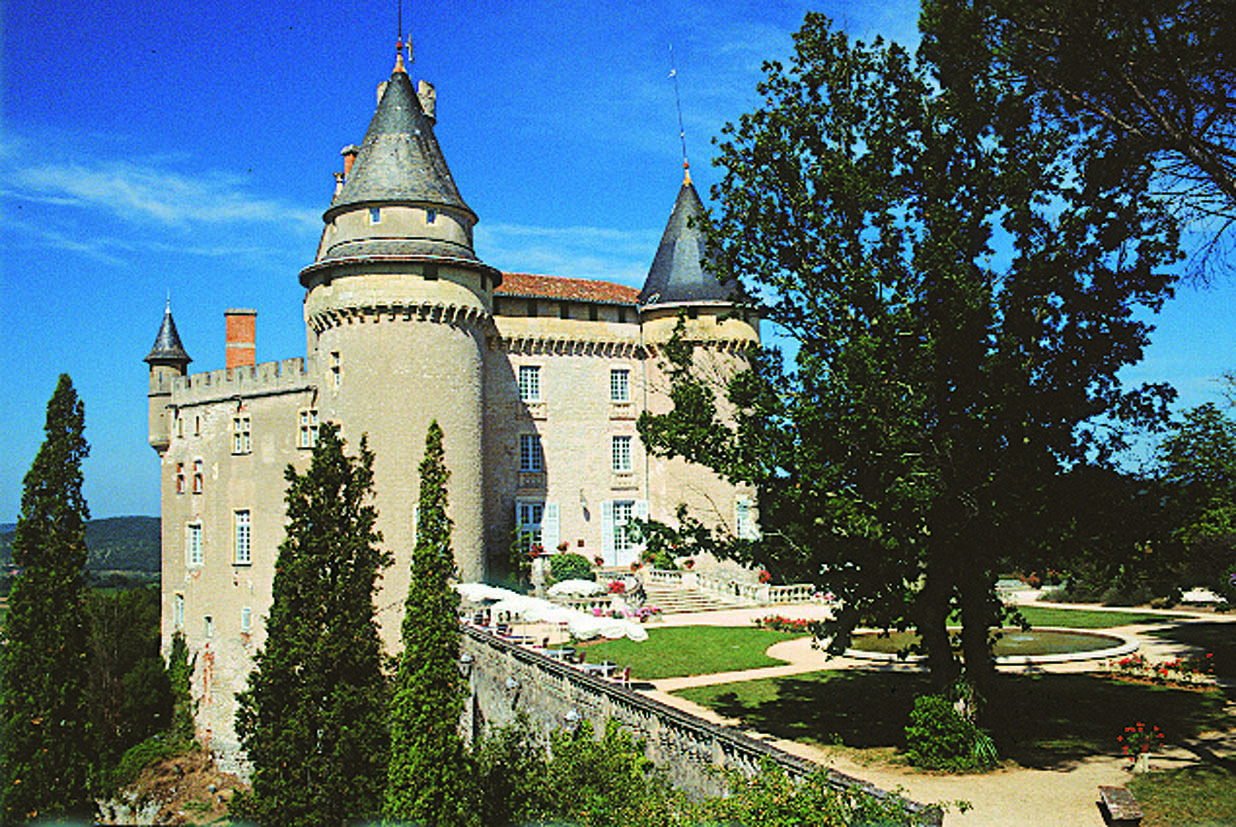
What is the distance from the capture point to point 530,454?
41.1 m

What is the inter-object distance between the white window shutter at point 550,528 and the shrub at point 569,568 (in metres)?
1.42

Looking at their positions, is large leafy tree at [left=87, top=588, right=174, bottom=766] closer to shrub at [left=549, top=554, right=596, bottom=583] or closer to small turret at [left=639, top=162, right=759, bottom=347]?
shrub at [left=549, top=554, right=596, bottom=583]

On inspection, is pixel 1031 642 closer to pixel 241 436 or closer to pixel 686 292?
pixel 686 292

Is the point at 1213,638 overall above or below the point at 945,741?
below

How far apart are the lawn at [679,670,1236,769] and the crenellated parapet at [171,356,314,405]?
2285 centimetres

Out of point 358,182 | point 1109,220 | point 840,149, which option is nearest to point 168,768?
point 358,182

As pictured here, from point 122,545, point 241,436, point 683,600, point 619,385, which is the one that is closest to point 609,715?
point 683,600

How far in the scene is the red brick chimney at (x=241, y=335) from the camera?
4275cm

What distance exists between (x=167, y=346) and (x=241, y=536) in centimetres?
1120

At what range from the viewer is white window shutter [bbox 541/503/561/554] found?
133ft

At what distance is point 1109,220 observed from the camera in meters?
15.0

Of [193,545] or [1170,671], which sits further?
[193,545]

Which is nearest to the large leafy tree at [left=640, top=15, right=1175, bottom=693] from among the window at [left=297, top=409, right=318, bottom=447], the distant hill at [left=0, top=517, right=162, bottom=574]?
the window at [left=297, top=409, right=318, bottom=447]

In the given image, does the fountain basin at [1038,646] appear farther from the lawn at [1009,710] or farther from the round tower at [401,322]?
the round tower at [401,322]
